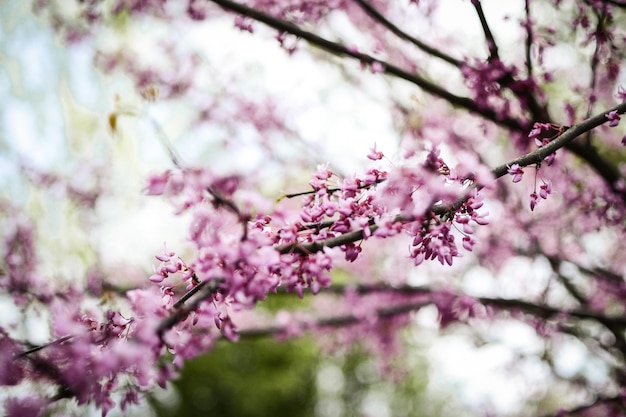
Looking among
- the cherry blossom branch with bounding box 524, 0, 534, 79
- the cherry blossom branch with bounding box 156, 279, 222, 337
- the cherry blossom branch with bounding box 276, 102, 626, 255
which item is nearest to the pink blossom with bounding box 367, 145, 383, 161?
the cherry blossom branch with bounding box 276, 102, 626, 255

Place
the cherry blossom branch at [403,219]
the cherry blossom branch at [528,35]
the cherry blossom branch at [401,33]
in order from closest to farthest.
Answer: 1. the cherry blossom branch at [403,219]
2. the cherry blossom branch at [528,35]
3. the cherry blossom branch at [401,33]

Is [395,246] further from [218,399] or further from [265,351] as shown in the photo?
[218,399]

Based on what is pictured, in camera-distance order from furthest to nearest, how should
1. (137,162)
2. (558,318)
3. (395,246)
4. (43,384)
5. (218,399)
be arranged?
(218,399)
(137,162)
(395,246)
(558,318)
(43,384)

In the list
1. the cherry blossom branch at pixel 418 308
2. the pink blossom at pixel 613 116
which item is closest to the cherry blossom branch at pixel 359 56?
the pink blossom at pixel 613 116

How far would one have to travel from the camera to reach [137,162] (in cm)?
1005

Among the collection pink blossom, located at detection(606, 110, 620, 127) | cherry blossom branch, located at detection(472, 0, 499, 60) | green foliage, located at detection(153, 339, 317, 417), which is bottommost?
green foliage, located at detection(153, 339, 317, 417)

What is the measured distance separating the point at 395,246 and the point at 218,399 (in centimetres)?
1018

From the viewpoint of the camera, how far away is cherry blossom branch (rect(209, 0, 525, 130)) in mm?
2680

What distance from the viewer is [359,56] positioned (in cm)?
296

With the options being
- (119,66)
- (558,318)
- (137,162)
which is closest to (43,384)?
(558,318)

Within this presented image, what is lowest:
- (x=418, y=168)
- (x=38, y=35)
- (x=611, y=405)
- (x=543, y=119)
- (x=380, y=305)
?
(x=38, y=35)

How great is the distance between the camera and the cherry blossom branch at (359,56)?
8.79 ft

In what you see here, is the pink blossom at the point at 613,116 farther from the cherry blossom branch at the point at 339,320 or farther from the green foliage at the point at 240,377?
the green foliage at the point at 240,377

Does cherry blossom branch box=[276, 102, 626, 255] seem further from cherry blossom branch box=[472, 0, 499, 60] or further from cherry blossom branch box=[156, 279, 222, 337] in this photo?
cherry blossom branch box=[472, 0, 499, 60]
